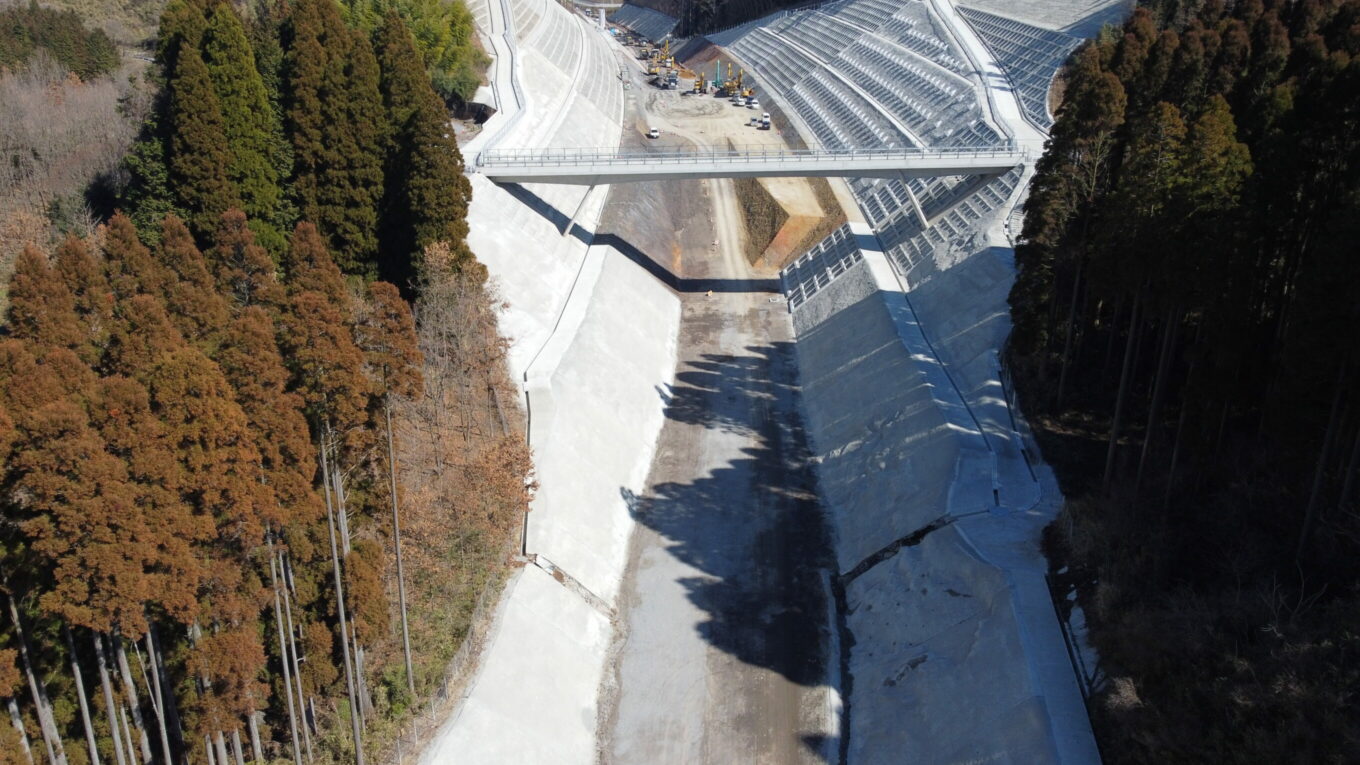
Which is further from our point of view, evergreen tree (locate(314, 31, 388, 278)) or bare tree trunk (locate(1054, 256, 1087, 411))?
evergreen tree (locate(314, 31, 388, 278))

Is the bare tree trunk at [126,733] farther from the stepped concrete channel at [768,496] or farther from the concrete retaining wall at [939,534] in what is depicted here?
the concrete retaining wall at [939,534]

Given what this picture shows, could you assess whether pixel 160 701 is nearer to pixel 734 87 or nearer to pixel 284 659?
pixel 284 659

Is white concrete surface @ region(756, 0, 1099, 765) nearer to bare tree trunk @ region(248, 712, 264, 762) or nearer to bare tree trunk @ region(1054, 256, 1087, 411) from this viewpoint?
bare tree trunk @ region(1054, 256, 1087, 411)

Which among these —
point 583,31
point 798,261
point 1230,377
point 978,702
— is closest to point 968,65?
point 798,261

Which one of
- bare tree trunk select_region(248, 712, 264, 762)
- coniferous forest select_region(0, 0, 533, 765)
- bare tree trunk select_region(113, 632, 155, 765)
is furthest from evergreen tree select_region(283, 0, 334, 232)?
bare tree trunk select_region(113, 632, 155, 765)

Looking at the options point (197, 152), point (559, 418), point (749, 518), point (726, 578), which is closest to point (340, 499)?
point (726, 578)

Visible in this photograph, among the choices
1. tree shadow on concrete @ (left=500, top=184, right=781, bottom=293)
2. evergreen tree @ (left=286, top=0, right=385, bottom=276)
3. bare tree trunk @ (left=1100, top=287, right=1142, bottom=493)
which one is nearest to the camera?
bare tree trunk @ (left=1100, top=287, right=1142, bottom=493)
